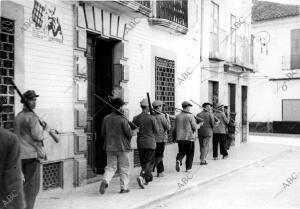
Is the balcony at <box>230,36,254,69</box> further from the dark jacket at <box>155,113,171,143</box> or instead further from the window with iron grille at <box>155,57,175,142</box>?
the dark jacket at <box>155,113,171,143</box>

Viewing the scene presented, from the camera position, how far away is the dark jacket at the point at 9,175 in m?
3.45

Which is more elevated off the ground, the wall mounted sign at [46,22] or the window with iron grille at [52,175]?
the wall mounted sign at [46,22]

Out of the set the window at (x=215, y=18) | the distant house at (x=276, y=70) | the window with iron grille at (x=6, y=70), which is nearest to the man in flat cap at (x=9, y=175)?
the window with iron grille at (x=6, y=70)

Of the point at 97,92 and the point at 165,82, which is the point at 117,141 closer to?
the point at 97,92

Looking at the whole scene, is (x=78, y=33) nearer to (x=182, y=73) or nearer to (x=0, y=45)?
(x=0, y=45)

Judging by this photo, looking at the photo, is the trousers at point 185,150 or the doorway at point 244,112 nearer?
the trousers at point 185,150

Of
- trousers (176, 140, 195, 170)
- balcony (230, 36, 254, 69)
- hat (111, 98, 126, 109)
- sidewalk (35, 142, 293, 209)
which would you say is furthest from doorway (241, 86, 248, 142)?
hat (111, 98, 126, 109)

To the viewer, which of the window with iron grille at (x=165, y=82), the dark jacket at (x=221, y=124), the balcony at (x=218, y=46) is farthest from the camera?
the balcony at (x=218, y=46)

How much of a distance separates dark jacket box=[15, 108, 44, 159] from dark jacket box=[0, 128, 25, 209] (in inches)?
117

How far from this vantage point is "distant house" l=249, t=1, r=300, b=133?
29.9 meters

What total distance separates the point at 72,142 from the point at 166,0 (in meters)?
5.70

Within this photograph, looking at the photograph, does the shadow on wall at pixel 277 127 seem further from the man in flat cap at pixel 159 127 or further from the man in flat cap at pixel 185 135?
the man in flat cap at pixel 159 127

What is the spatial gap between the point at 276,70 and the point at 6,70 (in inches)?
1020

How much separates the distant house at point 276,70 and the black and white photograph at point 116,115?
44.3ft
